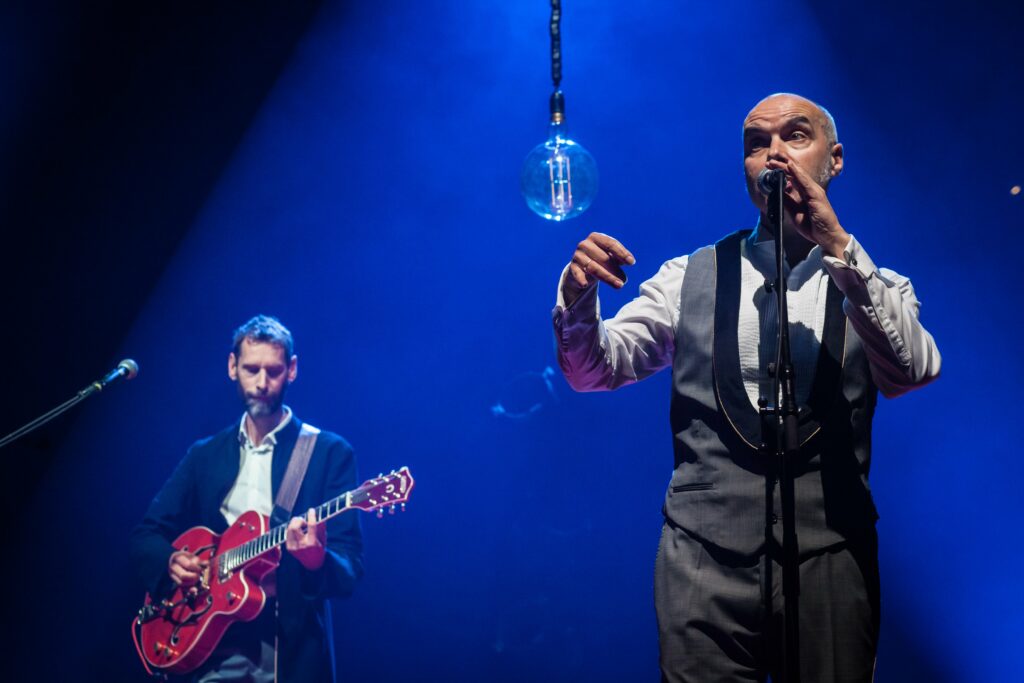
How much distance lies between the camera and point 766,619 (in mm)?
1599

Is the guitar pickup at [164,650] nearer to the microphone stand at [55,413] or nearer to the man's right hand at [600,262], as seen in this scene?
the microphone stand at [55,413]

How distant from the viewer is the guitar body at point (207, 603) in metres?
3.83

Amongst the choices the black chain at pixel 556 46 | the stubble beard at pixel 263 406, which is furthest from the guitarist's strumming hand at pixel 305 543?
the black chain at pixel 556 46

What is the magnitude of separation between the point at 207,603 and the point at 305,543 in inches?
19.9

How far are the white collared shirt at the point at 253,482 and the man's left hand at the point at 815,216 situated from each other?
2.98 metres

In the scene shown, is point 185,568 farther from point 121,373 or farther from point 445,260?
point 445,260

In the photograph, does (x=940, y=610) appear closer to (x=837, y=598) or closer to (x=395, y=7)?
(x=837, y=598)

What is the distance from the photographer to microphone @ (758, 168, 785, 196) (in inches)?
64.5

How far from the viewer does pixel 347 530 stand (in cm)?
396

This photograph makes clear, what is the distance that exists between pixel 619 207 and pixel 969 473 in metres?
1.82

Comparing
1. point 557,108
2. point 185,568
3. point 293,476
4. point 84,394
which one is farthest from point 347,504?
point 557,108

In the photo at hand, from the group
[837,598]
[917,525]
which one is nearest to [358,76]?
[917,525]

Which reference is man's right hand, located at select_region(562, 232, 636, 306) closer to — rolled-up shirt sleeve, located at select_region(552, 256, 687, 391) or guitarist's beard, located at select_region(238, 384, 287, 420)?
rolled-up shirt sleeve, located at select_region(552, 256, 687, 391)

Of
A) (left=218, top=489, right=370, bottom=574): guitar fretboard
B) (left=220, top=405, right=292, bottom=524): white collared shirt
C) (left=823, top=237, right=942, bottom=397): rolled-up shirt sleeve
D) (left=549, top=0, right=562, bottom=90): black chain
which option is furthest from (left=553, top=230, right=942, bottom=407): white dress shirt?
(left=220, top=405, right=292, bottom=524): white collared shirt
